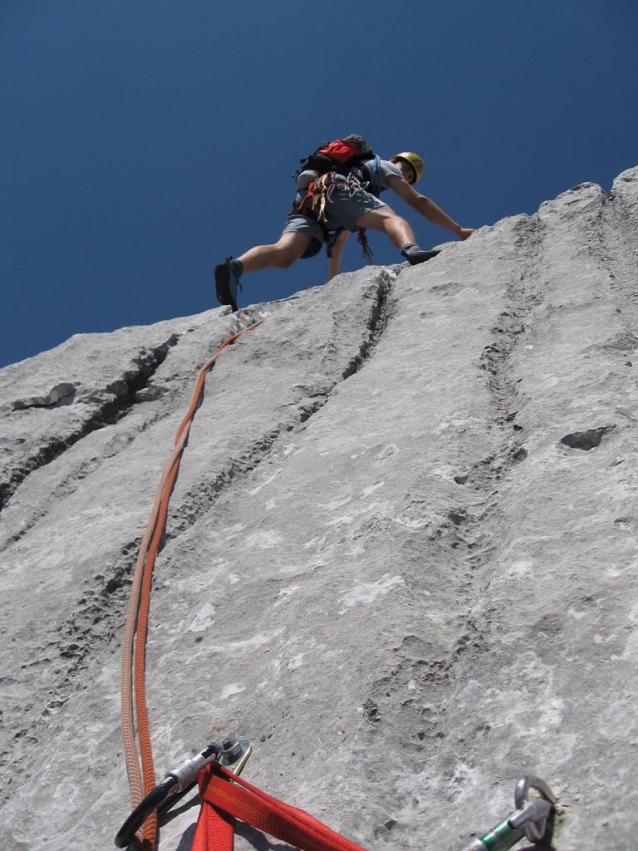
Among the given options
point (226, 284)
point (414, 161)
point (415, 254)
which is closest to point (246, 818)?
point (415, 254)

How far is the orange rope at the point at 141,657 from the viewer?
1628 millimetres

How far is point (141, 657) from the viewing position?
2012 millimetres

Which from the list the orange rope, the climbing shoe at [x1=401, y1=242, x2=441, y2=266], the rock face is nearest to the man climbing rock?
the climbing shoe at [x1=401, y1=242, x2=441, y2=266]

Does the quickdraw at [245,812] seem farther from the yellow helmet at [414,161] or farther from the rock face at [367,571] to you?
the yellow helmet at [414,161]

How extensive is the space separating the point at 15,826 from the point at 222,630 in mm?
593

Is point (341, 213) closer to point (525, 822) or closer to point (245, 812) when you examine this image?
point (245, 812)

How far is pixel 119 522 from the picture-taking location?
2727 mm

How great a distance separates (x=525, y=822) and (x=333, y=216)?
182 inches

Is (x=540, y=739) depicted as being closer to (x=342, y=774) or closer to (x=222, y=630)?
(x=342, y=774)

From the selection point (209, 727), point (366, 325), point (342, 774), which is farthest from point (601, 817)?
point (366, 325)

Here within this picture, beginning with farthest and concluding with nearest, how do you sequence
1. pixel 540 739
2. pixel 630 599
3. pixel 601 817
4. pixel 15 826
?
pixel 15 826 → pixel 630 599 → pixel 540 739 → pixel 601 817

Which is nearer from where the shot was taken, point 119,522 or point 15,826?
point 15,826

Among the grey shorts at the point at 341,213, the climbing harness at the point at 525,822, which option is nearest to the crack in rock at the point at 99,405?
the grey shorts at the point at 341,213

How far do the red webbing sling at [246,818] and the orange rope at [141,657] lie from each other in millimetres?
123
